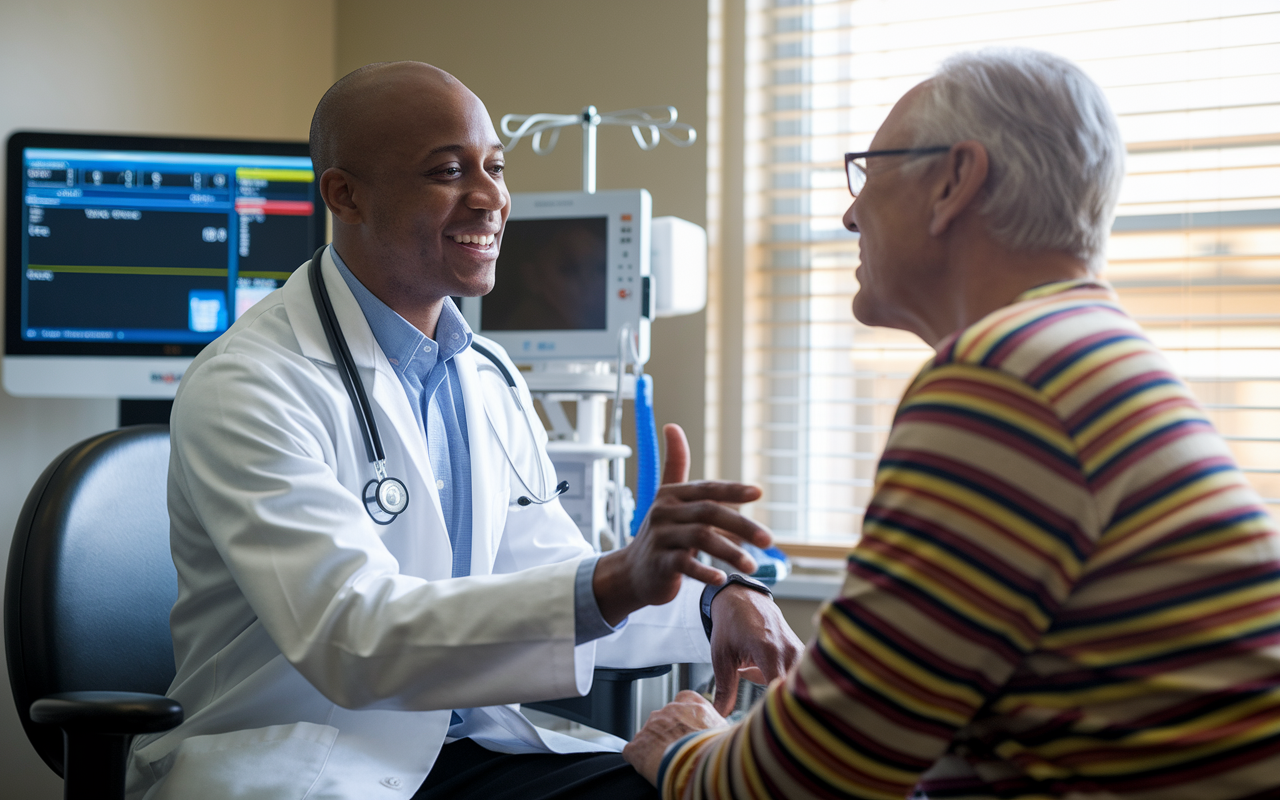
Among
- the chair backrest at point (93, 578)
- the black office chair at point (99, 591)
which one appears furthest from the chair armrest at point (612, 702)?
the chair backrest at point (93, 578)

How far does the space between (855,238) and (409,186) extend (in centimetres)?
154

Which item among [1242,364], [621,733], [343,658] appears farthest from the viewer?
[1242,364]

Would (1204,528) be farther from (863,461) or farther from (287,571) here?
(863,461)

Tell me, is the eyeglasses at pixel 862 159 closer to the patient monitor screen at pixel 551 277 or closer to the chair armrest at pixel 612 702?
the chair armrest at pixel 612 702

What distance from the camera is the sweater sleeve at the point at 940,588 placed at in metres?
0.65

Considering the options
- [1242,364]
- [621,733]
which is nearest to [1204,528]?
[621,733]

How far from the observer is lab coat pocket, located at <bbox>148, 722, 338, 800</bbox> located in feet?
3.26

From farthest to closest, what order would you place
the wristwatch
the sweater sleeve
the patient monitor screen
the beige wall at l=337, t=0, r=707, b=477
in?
the beige wall at l=337, t=0, r=707, b=477
the patient monitor screen
the wristwatch
the sweater sleeve

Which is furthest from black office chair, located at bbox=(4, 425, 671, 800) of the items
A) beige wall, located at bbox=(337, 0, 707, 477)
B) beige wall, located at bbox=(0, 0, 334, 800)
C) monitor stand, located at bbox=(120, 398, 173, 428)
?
beige wall, located at bbox=(337, 0, 707, 477)

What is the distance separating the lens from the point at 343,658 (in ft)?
3.00

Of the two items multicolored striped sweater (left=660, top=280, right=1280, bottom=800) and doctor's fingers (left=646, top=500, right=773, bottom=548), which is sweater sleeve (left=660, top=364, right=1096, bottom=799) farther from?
doctor's fingers (left=646, top=500, right=773, bottom=548)

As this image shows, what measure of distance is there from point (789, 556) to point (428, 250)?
1571mm

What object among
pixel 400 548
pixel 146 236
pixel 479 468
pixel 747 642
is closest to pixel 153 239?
pixel 146 236

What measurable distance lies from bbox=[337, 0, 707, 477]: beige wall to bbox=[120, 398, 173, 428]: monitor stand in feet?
3.57
